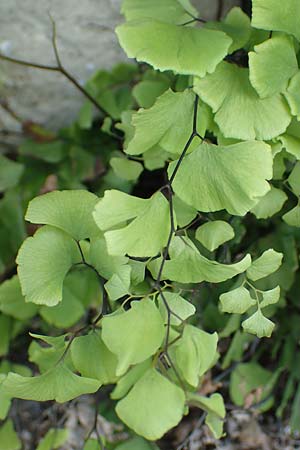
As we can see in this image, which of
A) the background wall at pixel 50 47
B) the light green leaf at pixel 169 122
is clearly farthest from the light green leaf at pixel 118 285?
the background wall at pixel 50 47

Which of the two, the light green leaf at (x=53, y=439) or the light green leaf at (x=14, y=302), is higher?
the light green leaf at (x=14, y=302)

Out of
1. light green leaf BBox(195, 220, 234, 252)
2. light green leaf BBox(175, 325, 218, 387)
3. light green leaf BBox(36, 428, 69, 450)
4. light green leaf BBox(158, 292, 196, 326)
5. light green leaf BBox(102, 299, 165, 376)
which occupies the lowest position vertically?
light green leaf BBox(36, 428, 69, 450)

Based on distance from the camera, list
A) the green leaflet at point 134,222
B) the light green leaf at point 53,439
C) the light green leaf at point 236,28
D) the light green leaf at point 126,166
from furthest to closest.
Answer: the light green leaf at point 53,439 < the light green leaf at point 126,166 < the light green leaf at point 236,28 < the green leaflet at point 134,222

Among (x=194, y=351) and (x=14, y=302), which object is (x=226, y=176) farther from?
(x=14, y=302)

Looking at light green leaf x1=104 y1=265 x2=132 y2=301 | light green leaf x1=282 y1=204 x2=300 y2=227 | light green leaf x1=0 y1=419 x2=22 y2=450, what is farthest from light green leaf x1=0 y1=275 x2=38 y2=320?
light green leaf x1=282 y1=204 x2=300 y2=227

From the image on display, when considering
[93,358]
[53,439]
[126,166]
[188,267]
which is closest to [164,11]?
[126,166]

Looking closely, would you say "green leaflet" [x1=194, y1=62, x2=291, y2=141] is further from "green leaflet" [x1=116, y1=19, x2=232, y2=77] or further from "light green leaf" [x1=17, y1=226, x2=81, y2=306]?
"light green leaf" [x1=17, y1=226, x2=81, y2=306]

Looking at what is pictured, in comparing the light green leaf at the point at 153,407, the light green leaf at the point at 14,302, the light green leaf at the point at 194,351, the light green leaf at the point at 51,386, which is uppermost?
the light green leaf at the point at 194,351

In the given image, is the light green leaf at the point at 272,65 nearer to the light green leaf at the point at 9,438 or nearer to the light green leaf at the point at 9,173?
the light green leaf at the point at 9,173
